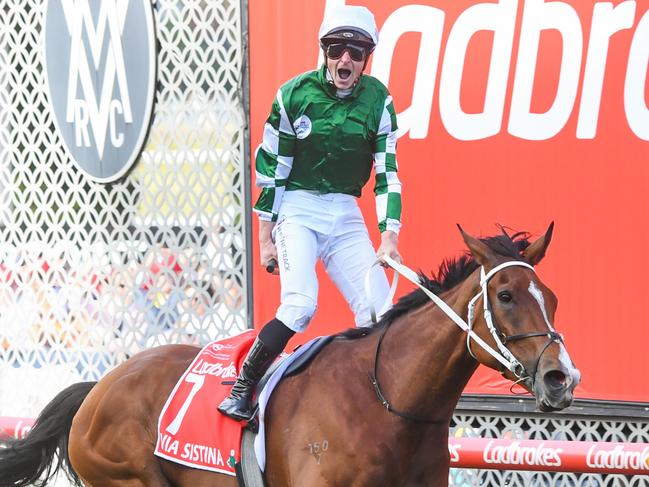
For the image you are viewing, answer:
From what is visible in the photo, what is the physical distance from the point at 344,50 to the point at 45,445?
2483 mm

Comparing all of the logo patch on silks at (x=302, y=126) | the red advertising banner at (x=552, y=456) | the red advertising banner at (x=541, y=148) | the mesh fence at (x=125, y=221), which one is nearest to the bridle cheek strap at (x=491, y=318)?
the logo patch on silks at (x=302, y=126)

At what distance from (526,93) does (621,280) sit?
3.79ft

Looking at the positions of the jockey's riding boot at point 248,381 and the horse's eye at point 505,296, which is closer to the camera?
the horse's eye at point 505,296

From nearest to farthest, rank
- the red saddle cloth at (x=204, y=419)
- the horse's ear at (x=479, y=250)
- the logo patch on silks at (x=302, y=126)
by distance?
1. the horse's ear at (x=479, y=250)
2. the red saddle cloth at (x=204, y=419)
3. the logo patch on silks at (x=302, y=126)

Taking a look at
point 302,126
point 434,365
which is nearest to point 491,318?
point 434,365

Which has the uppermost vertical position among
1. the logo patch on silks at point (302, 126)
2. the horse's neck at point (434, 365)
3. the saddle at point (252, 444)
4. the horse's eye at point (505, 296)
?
the logo patch on silks at point (302, 126)

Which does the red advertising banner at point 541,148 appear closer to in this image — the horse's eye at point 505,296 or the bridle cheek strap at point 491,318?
the bridle cheek strap at point 491,318

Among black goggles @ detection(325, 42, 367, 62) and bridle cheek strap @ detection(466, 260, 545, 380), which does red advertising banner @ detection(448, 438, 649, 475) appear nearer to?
bridle cheek strap @ detection(466, 260, 545, 380)

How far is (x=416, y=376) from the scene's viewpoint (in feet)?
15.1

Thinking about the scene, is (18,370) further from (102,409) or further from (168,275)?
(102,409)

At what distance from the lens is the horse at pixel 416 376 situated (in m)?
4.25

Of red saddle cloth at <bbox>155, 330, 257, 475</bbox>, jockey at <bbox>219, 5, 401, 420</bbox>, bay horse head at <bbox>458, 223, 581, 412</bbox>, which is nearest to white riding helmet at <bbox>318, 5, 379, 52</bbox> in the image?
jockey at <bbox>219, 5, 401, 420</bbox>

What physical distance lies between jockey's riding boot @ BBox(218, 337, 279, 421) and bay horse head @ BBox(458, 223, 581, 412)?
960 mm

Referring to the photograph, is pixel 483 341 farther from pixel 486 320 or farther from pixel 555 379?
pixel 555 379
